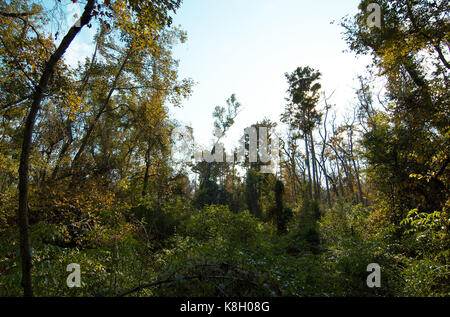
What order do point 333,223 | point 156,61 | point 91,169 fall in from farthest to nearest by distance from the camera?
point 333,223 < point 156,61 < point 91,169

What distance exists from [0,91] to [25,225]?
24.4ft

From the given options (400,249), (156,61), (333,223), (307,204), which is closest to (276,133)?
(307,204)

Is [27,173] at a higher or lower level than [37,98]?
lower

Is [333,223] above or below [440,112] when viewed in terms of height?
below

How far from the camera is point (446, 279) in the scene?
310 cm

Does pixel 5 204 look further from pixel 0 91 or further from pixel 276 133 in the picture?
pixel 276 133

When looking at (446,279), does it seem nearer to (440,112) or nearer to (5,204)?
(440,112)

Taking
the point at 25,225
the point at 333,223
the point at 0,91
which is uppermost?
the point at 0,91

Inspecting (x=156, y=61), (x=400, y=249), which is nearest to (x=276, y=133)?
(x=156, y=61)

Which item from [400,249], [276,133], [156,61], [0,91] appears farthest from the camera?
[276,133]

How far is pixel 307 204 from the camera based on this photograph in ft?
48.9

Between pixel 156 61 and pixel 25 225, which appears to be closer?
pixel 25 225

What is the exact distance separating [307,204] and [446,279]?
39.7ft
